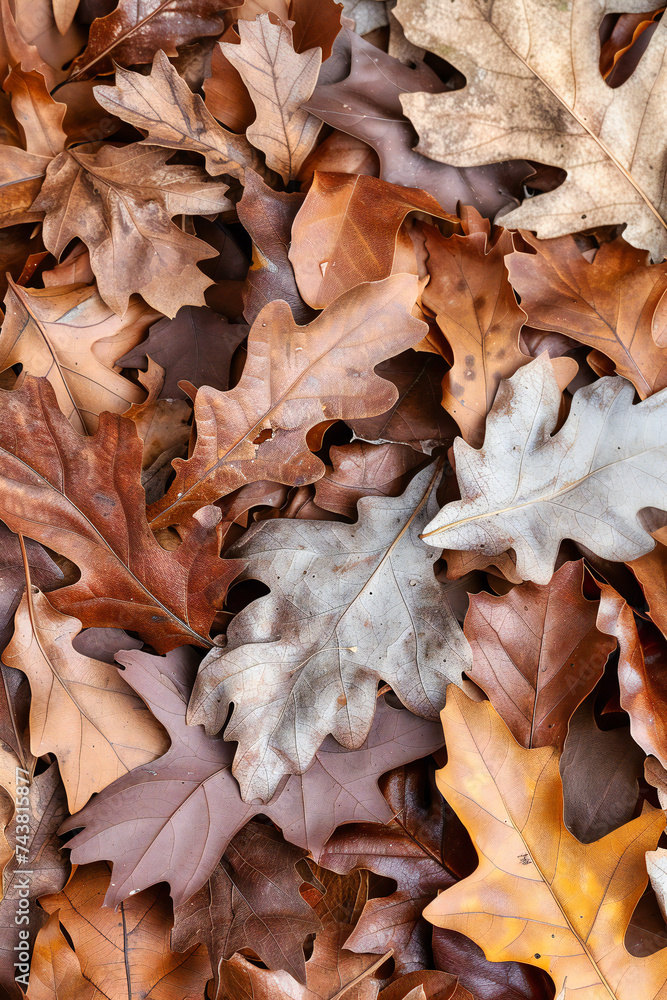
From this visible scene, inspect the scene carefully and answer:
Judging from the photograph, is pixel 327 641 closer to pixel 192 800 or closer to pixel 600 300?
pixel 192 800

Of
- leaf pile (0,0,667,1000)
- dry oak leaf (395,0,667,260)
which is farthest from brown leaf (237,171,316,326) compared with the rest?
dry oak leaf (395,0,667,260)

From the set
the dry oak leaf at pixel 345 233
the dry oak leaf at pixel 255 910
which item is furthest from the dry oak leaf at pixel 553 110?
the dry oak leaf at pixel 255 910

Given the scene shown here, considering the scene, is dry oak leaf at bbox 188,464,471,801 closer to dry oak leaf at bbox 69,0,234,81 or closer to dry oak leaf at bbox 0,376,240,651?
dry oak leaf at bbox 0,376,240,651

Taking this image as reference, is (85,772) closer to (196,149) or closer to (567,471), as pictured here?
(567,471)

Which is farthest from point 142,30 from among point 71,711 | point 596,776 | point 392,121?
point 596,776

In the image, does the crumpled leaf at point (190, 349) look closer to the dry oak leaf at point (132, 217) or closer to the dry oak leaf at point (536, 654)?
the dry oak leaf at point (132, 217)

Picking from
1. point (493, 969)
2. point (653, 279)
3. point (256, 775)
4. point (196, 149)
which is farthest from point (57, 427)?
point (493, 969)
